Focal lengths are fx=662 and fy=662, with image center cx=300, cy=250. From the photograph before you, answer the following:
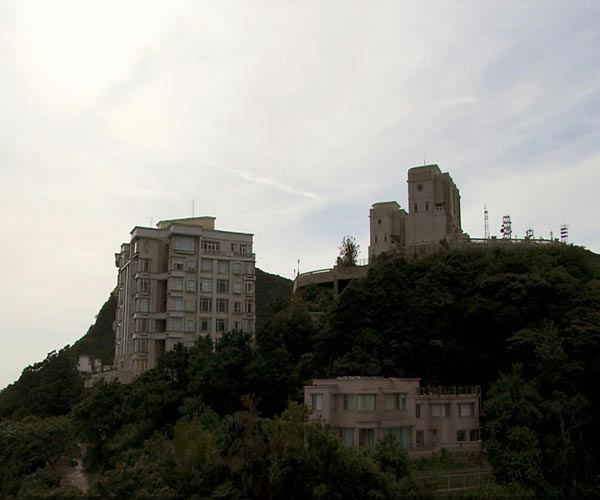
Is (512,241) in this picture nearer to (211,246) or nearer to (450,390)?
(450,390)

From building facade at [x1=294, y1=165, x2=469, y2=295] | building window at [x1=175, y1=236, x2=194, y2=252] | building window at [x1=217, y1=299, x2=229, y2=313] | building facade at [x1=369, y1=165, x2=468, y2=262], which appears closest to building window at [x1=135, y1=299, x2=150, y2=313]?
building window at [x1=175, y1=236, x2=194, y2=252]

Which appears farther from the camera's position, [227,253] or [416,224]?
[227,253]

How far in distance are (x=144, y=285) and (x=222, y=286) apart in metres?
6.05

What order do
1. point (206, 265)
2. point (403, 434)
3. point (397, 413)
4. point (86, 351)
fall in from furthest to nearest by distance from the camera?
point (86, 351) < point (206, 265) < point (403, 434) < point (397, 413)

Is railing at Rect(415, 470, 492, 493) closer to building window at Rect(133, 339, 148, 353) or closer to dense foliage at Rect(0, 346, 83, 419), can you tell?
dense foliage at Rect(0, 346, 83, 419)

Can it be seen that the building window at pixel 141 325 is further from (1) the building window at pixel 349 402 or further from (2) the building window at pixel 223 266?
(1) the building window at pixel 349 402

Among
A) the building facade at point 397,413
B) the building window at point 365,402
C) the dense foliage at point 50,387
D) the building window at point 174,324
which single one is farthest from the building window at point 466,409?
the dense foliage at point 50,387

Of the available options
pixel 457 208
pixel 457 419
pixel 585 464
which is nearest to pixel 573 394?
pixel 585 464

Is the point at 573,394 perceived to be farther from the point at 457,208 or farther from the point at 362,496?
the point at 457,208

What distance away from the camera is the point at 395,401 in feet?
97.9

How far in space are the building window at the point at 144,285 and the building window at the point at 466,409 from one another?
27.0 meters

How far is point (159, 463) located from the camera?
2542cm

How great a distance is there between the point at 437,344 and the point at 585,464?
890cm

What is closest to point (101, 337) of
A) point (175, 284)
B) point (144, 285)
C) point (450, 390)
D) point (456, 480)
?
point (144, 285)
